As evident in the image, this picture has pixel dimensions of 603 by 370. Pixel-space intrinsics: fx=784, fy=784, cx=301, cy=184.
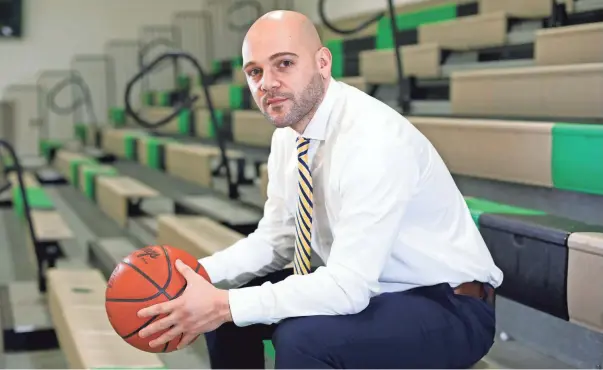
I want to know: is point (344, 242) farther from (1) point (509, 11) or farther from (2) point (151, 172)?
(2) point (151, 172)

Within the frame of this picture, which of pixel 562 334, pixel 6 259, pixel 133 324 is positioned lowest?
pixel 6 259

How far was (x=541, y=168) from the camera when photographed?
205 centimetres

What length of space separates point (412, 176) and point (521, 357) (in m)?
0.82

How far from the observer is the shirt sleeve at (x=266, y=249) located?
63.1 inches

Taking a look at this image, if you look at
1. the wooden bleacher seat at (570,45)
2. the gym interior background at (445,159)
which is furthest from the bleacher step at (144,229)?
the wooden bleacher seat at (570,45)

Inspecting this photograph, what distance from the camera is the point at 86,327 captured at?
220 centimetres

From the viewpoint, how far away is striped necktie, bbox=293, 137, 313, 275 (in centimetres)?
143

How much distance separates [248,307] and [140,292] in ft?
0.64

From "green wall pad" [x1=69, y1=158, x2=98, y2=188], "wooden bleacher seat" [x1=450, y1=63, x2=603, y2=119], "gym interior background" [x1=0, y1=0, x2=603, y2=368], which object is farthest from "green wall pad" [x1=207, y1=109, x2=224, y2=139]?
"wooden bleacher seat" [x1=450, y1=63, x2=603, y2=119]

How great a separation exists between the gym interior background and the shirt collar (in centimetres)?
40

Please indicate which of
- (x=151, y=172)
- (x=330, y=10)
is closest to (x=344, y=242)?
(x=151, y=172)

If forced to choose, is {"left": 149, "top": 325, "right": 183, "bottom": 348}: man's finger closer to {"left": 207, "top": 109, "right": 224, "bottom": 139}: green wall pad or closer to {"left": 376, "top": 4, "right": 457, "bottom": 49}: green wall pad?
{"left": 376, "top": 4, "right": 457, "bottom": 49}: green wall pad

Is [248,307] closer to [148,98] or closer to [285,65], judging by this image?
[285,65]

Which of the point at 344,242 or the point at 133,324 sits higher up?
the point at 344,242
